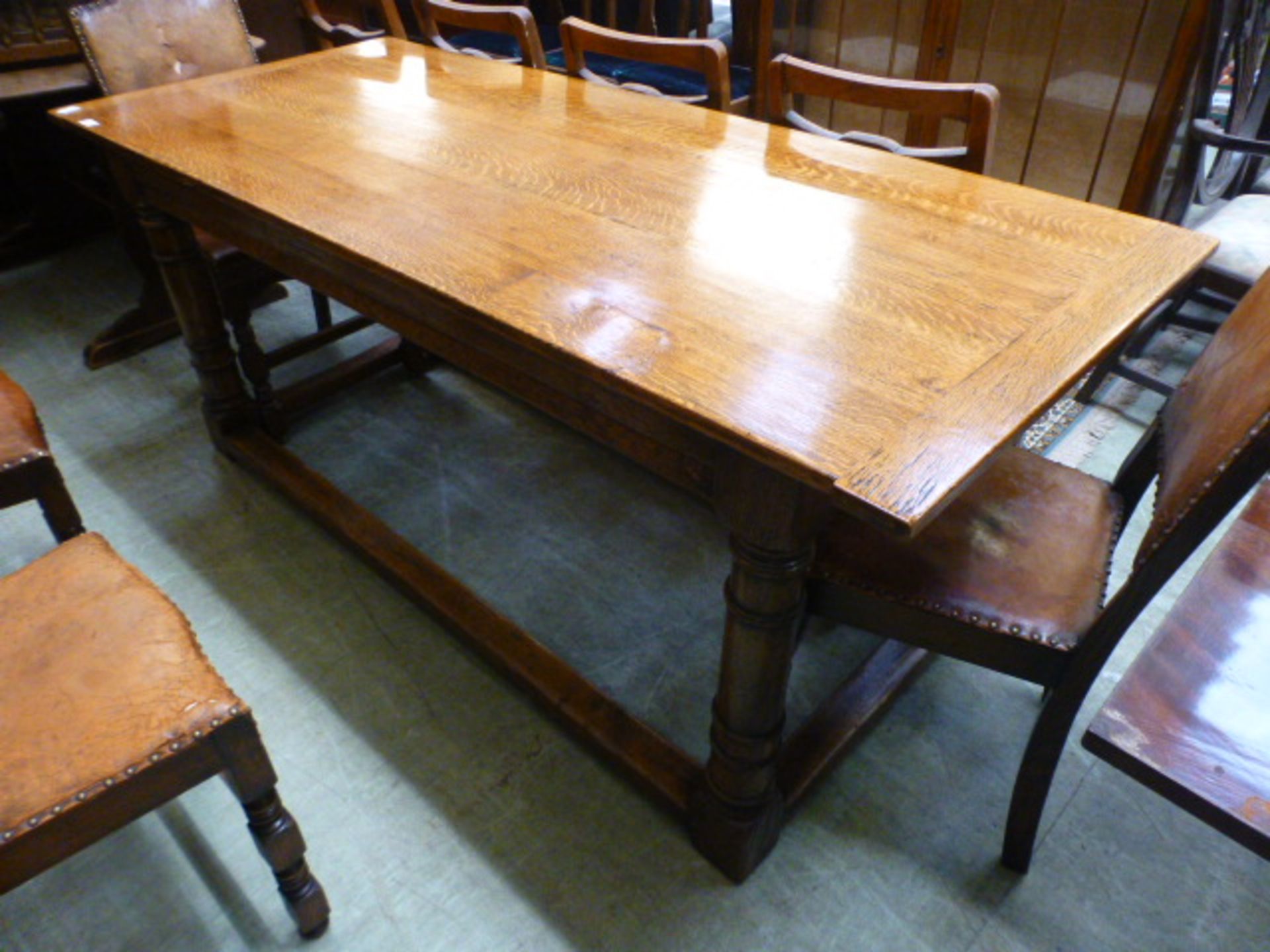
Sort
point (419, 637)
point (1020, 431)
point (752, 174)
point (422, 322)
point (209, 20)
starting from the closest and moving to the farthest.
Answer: point (1020, 431) < point (422, 322) < point (752, 174) < point (419, 637) < point (209, 20)

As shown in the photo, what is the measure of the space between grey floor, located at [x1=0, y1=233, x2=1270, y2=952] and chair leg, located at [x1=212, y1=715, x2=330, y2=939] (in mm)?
63

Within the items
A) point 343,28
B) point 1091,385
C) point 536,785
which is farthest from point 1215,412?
point 343,28

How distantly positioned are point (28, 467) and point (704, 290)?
1113mm

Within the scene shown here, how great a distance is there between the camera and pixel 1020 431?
32.7 inches

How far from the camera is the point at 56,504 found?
142 cm

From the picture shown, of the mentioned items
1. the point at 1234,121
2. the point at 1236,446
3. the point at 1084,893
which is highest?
the point at 1236,446

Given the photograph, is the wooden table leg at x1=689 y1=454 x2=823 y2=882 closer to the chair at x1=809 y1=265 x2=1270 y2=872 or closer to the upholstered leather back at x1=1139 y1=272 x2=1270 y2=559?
the chair at x1=809 y1=265 x2=1270 y2=872

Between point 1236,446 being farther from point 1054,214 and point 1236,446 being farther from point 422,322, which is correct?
point 422,322

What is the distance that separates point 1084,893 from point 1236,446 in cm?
76

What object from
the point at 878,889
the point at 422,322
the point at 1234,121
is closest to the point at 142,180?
the point at 422,322

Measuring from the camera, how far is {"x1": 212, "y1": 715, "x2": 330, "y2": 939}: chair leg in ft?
3.20

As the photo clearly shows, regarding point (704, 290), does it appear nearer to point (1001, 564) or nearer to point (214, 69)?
point (1001, 564)

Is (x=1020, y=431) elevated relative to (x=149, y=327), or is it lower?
elevated

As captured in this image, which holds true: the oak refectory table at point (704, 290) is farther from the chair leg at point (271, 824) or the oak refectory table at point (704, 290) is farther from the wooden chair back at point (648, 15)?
the wooden chair back at point (648, 15)
